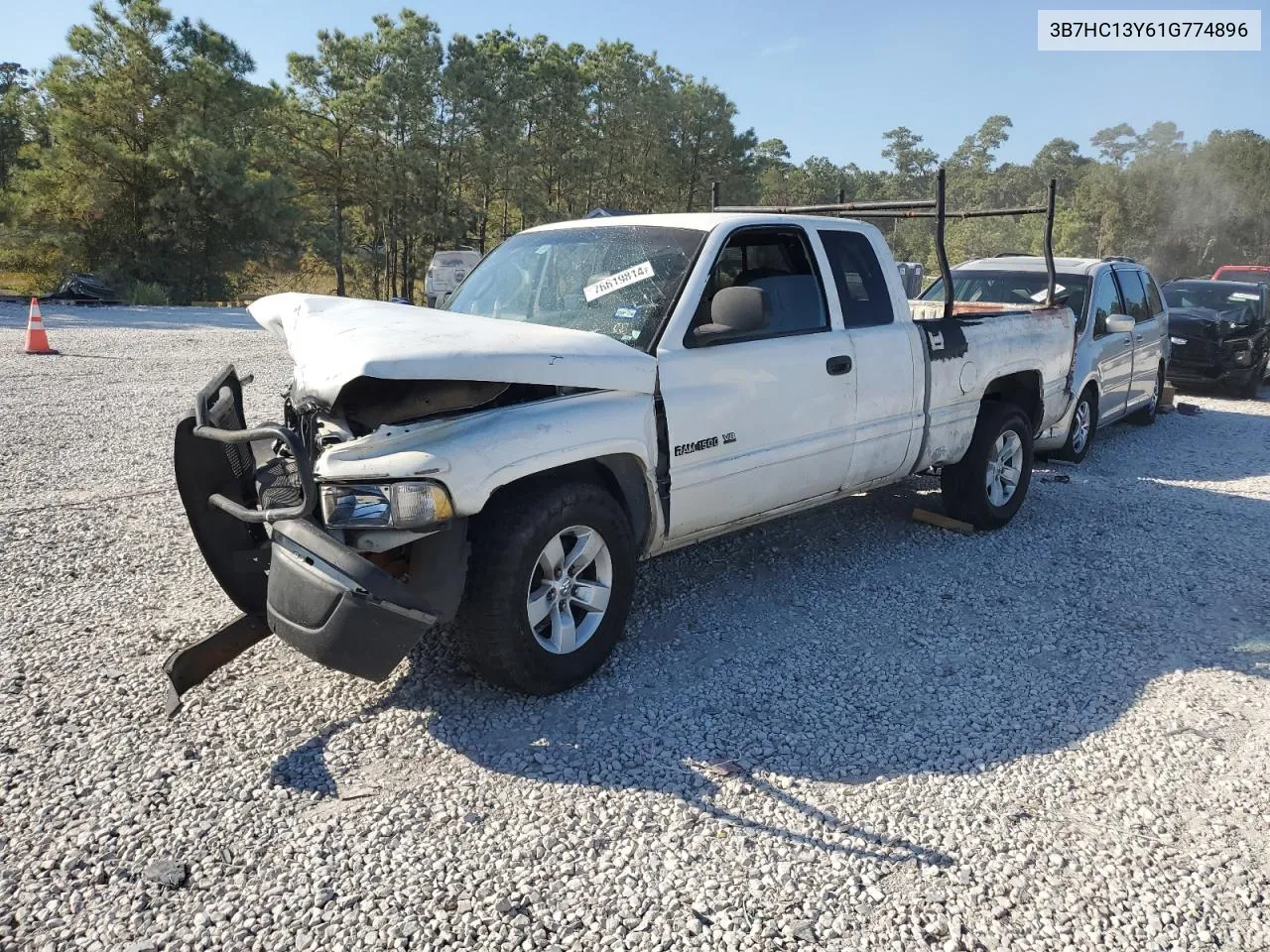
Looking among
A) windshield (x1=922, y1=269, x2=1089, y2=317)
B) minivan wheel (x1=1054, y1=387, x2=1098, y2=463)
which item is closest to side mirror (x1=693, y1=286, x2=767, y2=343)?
windshield (x1=922, y1=269, x2=1089, y2=317)

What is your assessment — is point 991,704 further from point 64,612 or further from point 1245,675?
point 64,612

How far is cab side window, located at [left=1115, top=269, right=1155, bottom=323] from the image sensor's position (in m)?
9.12

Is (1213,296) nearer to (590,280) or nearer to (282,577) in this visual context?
A: (590,280)

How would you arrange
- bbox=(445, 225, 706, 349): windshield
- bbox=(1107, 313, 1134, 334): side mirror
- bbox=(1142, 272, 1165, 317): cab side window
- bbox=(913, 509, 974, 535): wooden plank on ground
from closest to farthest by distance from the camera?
bbox=(445, 225, 706, 349): windshield → bbox=(913, 509, 974, 535): wooden plank on ground → bbox=(1107, 313, 1134, 334): side mirror → bbox=(1142, 272, 1165, 317): cab side window

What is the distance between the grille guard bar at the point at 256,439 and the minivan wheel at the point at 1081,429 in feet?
23.1

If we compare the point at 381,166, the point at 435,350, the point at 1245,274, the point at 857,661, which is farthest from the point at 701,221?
the point at 381,166

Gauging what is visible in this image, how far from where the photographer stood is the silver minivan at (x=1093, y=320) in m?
8.19

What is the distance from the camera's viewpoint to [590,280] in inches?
171

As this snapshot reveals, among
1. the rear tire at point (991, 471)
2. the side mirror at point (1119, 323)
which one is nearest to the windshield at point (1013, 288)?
the side mirror at point (1119, 323)

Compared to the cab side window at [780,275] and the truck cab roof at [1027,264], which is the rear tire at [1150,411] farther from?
the cab side window at [780,275]

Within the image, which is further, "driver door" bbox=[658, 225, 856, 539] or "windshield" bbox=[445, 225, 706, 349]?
"windshield" bbox=[445, 225, 706, 349]

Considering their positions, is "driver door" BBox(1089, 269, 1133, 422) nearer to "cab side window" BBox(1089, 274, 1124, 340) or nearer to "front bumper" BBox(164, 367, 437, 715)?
"cab side window" BBox(1089, 274, 1124, 340)

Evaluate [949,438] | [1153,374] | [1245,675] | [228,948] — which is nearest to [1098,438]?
[1153,374]

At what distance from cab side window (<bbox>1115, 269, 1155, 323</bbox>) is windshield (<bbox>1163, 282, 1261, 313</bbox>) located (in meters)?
4.33
